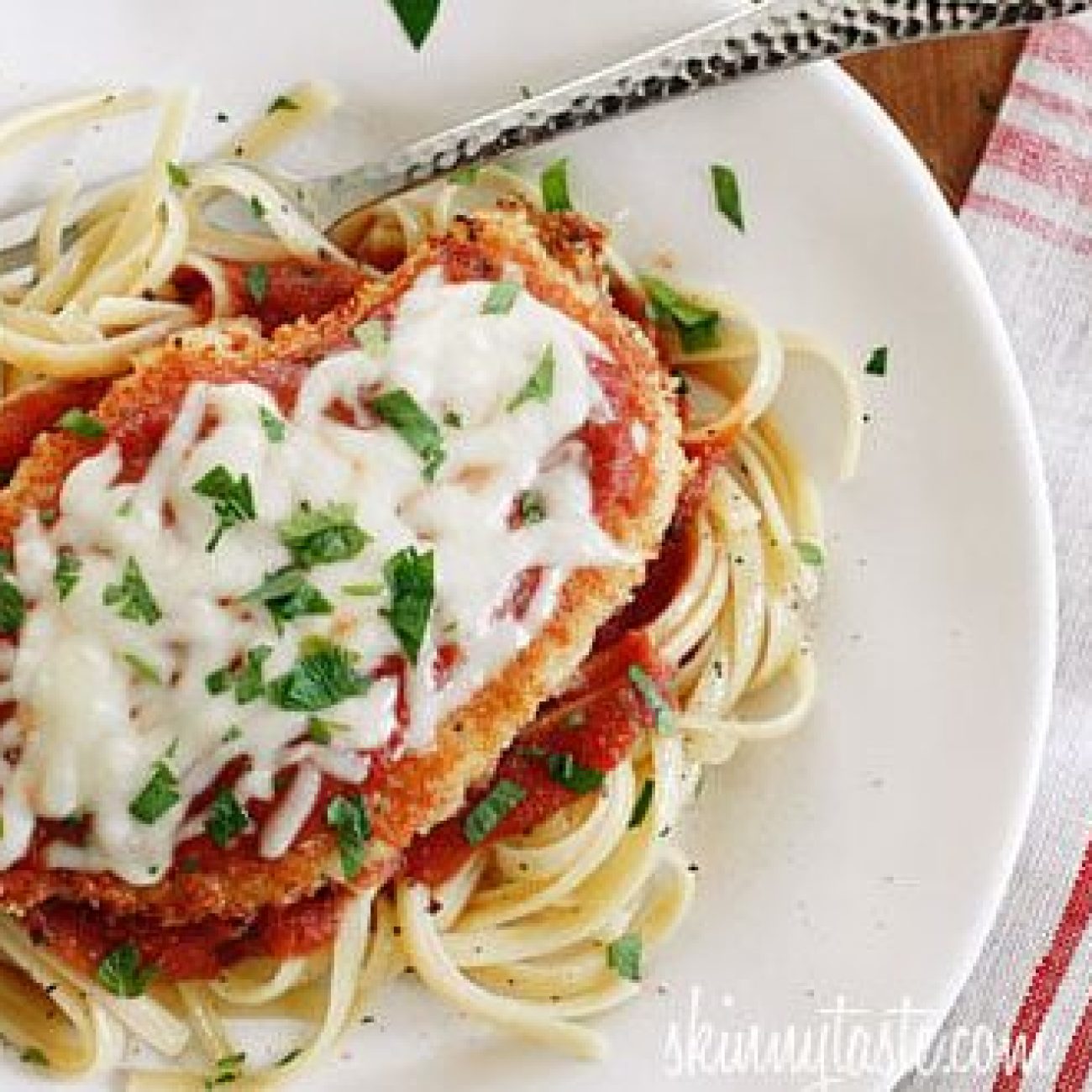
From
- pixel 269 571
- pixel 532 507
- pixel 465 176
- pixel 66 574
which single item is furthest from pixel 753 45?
pixel 66 574

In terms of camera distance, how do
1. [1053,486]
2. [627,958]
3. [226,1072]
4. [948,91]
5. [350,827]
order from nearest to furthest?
[350,827]
[226,1072]
[627,958]
[1053,486]
[948,91]

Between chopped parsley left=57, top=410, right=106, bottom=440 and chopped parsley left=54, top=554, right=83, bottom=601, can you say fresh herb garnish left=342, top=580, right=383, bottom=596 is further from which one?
chopped parsley left=57, top=410, right=106, bottom=440

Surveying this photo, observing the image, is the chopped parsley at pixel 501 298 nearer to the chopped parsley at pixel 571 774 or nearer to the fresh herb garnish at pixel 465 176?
the fresh herb garnish at pixel 465 176

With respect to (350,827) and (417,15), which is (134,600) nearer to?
(350,827)

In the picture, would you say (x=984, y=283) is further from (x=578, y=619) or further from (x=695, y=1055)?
(x=695, y=1055)

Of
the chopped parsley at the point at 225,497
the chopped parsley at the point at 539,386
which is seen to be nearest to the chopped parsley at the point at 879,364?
the chopped parsley at the point at 539,386

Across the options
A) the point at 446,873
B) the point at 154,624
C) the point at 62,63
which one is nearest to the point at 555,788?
the point at 446,873

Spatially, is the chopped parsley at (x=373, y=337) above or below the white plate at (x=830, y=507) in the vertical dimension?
above
